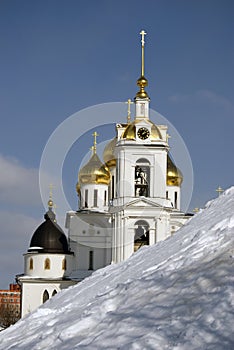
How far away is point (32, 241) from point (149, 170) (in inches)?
300

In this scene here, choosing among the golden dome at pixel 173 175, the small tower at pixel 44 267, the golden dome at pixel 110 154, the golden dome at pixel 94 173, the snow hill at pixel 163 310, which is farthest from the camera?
the golden dome at pixel 173 175

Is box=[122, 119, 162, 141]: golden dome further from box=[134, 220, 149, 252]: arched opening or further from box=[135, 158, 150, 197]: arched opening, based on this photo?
box=[134, 220, 149, 252]: arched opening

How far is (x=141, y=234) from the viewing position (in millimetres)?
37281

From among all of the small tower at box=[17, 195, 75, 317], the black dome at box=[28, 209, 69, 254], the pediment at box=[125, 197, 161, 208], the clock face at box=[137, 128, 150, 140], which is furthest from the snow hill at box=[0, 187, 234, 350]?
the black dome at box=[28, 209, 69, 254]

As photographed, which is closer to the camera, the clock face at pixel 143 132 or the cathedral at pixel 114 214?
the cathedral at pixel 114 214

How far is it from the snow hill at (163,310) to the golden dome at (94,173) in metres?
29.7

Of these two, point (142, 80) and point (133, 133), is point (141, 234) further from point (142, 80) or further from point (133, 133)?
point (142, 80)

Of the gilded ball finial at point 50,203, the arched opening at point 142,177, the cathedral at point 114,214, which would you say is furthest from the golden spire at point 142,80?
the gilded ball finial at point 50,203

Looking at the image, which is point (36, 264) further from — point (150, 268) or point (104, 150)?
point (150, 268)

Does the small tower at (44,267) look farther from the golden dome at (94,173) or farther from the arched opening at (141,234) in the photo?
the arched opening at (141,234)

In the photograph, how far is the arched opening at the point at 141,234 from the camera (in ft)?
120

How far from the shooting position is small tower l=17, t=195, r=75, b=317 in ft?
129

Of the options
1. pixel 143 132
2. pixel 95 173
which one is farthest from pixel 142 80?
pixel 95 173

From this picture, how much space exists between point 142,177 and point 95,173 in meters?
4.51
